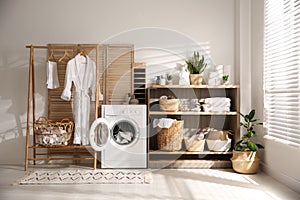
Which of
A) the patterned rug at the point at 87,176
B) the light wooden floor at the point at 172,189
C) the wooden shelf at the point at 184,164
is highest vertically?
the wooden shelf at the point at 184,164

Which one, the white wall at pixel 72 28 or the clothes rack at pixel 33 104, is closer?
the clothes rack at pixel 33 104

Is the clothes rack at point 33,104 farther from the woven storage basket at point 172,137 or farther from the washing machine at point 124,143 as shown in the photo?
the woven storage basket at point 172,137

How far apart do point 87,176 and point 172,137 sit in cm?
117

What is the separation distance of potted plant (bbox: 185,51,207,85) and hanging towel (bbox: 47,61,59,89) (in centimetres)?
Result: 175

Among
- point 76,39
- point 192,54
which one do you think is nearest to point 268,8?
point 192,54

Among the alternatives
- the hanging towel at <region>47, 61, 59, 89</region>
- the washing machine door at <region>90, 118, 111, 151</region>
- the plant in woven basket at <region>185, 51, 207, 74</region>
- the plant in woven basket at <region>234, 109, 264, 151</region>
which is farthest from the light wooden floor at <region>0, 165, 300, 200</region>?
the plant in woven basket at <region>185, 51, 207, 74</region>

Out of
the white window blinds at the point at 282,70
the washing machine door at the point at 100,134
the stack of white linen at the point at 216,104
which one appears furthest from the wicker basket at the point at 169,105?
the white window blinds at the point at 282,70

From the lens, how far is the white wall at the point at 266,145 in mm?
3459

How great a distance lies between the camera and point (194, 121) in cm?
495

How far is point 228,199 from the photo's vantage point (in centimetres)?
310

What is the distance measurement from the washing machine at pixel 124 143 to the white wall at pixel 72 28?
2.92ft

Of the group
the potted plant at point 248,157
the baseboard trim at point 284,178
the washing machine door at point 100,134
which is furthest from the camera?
the washing machine door at point 100,134

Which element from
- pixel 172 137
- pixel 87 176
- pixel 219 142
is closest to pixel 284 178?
pixel 219 142

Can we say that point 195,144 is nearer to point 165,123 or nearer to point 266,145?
point 165,123
